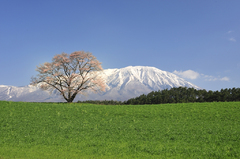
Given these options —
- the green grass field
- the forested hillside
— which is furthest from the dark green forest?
the green grass field

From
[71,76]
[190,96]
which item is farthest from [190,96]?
[71,76]

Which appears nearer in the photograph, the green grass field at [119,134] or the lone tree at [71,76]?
the green grass field at [119,134]

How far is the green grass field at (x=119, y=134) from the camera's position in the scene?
15.3 meters

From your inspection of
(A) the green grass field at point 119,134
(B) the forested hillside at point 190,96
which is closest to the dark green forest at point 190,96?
(B) the forested hillside at point 190,96

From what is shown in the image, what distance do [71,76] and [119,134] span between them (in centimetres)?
3634

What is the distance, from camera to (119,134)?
66.4 feet

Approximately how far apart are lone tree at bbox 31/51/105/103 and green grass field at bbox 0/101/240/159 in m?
21.3

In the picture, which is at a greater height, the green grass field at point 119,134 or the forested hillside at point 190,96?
the forested hillside at point 190,96

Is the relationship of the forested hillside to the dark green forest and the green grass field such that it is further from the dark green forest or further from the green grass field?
the green grass field

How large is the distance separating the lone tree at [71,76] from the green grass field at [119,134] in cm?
2130

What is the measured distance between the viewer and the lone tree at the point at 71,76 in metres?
52.8

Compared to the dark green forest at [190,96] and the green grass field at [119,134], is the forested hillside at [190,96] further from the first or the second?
the green grass field at [119,134]

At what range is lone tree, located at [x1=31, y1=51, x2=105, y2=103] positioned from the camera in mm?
52844

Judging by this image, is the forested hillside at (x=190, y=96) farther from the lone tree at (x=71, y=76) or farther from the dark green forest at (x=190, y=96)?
the lone tree at (x=71, y=76)
